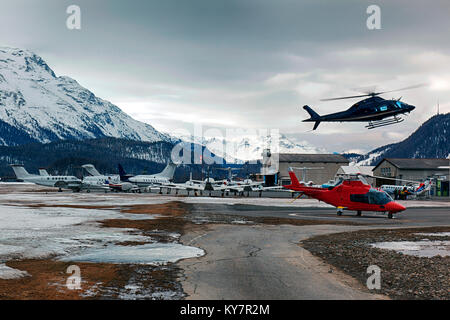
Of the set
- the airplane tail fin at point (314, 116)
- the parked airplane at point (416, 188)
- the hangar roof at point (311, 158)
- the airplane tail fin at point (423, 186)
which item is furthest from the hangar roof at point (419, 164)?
the airplane tail fin at point (314, 116)

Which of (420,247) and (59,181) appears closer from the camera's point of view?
(420,247)

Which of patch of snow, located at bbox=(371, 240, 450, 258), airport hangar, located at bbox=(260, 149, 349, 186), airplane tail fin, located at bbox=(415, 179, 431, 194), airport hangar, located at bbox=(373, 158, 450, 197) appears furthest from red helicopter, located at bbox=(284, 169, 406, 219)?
airport hangar, located at bbox=(260, 149, 349, 186)

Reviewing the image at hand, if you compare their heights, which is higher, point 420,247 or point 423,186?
point 423,186

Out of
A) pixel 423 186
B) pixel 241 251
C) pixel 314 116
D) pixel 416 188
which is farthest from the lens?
pixel 416 188

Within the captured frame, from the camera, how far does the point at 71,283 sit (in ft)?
36.3

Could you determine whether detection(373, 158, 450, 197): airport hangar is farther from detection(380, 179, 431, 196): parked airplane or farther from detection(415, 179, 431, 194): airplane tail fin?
detection(415, 179, 431, 194): airplane tail fin

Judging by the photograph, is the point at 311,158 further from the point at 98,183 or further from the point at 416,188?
the point at 98,183

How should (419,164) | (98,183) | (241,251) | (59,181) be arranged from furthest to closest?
(419,164) < (98,183) < (59,181) < (241,251)

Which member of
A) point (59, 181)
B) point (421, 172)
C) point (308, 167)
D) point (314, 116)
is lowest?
point (59, 181)

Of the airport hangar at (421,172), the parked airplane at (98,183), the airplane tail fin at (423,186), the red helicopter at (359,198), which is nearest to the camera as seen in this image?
the red helicopter at (359,198)

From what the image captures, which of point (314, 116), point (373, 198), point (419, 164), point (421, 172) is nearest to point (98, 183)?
point (314, 116)

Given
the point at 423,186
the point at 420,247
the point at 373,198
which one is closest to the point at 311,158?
the point at 423,186

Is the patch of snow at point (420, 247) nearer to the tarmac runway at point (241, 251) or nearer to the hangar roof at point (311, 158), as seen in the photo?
the tarmac runway at point (241, 251)
